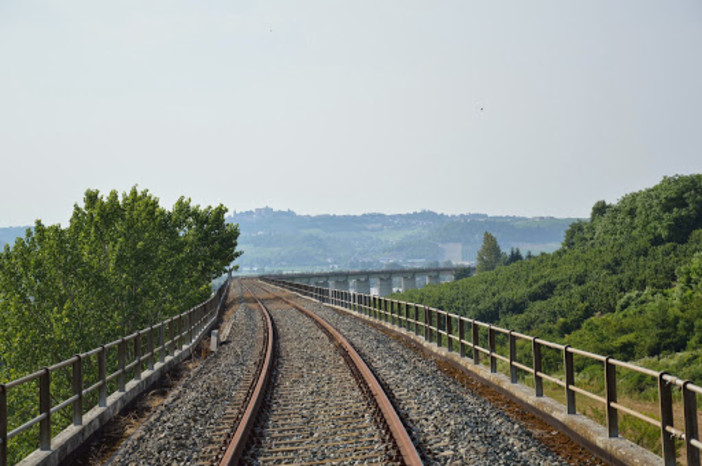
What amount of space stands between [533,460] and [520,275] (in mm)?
90607

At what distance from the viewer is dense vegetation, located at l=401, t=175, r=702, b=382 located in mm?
31422

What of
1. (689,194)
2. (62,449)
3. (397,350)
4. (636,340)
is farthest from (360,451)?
(689,194)

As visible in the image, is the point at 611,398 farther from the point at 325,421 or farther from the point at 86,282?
the point at 86,282

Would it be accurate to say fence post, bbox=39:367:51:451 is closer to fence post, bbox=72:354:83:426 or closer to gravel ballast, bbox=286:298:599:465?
fence post, bbox=72:354:83:426

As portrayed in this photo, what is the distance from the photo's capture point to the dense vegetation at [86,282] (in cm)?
4144

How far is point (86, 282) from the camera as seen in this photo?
44250mm

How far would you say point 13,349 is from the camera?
135 ft

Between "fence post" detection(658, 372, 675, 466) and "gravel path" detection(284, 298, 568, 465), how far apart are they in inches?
52.2

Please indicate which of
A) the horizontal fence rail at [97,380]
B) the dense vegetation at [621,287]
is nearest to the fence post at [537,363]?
the horizontal fence rail at [97,380]

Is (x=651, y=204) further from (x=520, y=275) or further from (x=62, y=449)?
(x=62, y=449)

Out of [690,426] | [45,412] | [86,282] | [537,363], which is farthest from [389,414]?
[86,282]

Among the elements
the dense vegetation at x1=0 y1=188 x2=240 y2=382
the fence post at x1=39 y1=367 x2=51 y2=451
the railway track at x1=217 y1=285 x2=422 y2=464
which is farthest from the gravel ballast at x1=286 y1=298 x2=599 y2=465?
the dense vegetation at x1=0 y1=188 x2=240 y2=382

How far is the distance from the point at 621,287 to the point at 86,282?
153ft

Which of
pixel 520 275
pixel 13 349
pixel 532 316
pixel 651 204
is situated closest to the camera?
pixel 13 349
